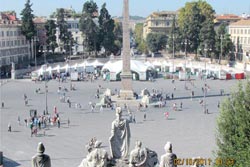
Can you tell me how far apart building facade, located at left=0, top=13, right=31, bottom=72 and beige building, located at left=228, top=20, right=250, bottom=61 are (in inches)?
1327

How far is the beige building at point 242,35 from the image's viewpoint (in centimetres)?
7462

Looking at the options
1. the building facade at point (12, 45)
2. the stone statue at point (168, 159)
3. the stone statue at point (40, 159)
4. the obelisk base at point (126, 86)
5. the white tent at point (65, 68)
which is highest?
the building facade at point (12, 45)

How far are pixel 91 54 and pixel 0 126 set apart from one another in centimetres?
4689

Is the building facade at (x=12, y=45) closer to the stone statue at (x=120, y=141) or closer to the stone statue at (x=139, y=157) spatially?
the stone statue at (x=120, y=141)

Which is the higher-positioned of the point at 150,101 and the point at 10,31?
the point at 10,31

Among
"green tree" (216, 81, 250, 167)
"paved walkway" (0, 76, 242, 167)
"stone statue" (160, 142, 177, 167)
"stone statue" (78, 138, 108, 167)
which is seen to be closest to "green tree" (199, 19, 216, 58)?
"paved walkway" (0, 76, 242, 167)

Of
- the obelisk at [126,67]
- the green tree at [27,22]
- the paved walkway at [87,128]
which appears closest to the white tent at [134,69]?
the paved walkway at [87,128]

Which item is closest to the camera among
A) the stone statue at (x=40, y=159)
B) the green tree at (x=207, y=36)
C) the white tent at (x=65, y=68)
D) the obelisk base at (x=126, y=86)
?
the stone statue at (x=40, y=159)

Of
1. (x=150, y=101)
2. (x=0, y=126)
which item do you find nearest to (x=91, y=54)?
(x=150, y=101)

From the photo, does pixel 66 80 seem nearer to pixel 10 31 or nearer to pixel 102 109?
pixel 10 31

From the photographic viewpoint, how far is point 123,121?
1076 centimetres

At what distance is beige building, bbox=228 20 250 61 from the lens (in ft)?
245

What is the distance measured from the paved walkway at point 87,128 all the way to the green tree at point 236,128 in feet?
31.2

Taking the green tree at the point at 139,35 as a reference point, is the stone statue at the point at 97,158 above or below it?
below
